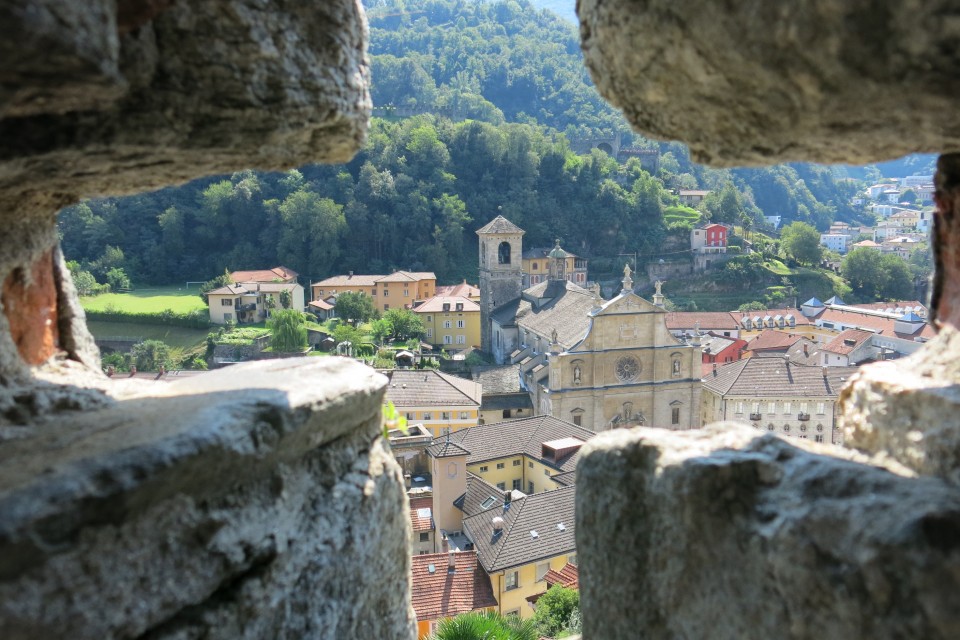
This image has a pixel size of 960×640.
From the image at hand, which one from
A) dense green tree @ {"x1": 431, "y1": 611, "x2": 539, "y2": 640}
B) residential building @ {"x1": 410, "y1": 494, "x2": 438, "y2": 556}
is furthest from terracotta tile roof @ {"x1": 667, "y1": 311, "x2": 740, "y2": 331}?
dense green tree @ {"x1": 431, "y1": 611, "x2": 539, "y2": 640}

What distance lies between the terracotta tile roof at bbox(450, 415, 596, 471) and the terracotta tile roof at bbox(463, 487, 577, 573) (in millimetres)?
3599

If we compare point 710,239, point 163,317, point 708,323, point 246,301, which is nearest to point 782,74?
point 708,323

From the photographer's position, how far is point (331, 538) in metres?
3.65

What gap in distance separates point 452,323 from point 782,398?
22.3 meters

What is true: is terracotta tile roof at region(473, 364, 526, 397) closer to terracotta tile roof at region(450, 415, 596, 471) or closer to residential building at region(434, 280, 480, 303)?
terracotta tile roof at region(450, 415, 596, 471)

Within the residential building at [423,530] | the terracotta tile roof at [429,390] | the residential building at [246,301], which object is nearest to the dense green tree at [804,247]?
the residential building at [246,301]

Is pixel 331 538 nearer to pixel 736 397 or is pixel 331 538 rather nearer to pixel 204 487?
pixel 204 487

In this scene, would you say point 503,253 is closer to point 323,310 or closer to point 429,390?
point 323,310

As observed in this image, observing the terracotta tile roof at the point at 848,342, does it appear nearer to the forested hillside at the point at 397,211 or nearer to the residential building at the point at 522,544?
the forested hillside at the point at 397,211

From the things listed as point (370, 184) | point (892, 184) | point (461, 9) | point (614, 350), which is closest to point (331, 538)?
point (614, 350)

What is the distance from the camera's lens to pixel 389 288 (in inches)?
1999

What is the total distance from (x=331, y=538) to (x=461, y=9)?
515 ft

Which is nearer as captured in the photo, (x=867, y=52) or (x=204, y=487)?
(x=867, y=52)

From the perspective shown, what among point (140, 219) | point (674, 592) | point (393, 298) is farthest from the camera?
point (140, 219)
